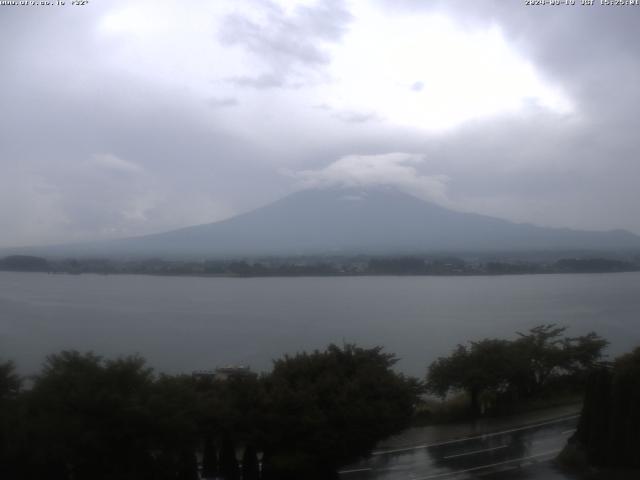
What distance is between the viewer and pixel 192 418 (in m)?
6.71

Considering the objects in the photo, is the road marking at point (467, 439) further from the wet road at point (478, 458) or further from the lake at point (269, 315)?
the lake at point (269, 315)

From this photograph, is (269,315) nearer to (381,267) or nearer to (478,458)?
(381,267)

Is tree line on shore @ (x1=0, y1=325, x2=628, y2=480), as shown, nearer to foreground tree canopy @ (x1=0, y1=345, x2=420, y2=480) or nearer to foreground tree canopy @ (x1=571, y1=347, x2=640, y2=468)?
foreground tree canopy @ (x1=0, y1=345, x2=420, y2=480)

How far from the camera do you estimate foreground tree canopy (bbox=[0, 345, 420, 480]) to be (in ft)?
19.9

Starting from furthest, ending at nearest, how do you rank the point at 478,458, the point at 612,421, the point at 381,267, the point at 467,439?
the point at 381,267 → the point at 467,439 → the point at 478,458 → the point at 612,421

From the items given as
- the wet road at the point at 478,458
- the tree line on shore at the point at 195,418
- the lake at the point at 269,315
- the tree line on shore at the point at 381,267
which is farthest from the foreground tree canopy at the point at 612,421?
the tree line on shore at the point at 381,267

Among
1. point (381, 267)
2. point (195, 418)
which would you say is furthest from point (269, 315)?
point (195, 418)

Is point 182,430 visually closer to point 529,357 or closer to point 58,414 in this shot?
point 58,414

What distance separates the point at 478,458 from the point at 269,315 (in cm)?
1561

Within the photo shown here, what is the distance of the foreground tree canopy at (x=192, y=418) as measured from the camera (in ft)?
19.9

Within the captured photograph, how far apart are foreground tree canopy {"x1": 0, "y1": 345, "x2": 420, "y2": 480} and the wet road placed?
63cm

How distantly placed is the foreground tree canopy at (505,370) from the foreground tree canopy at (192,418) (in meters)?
3.10

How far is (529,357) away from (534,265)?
93.0ft

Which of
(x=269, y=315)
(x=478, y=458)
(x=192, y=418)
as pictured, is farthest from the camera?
(x=269, y=315)
